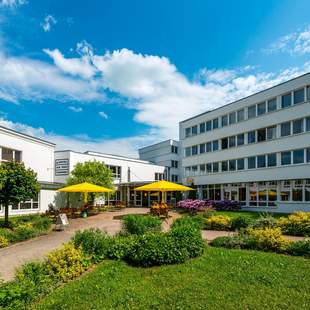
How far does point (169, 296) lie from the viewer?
656 centimetres

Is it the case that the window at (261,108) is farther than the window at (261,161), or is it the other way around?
the window at (261,108)

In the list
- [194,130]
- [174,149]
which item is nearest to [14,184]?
[194,130]

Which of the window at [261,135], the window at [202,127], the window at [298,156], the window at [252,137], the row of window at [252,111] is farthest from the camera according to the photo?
the window at [202,127]

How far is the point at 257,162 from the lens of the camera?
32.0 metres

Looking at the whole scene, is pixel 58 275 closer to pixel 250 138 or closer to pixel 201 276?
pixel 201 276

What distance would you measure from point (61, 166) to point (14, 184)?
1900 cm

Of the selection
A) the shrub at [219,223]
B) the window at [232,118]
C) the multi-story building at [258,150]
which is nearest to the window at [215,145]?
the multi-story building at [258,150]

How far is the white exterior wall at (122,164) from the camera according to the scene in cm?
3522

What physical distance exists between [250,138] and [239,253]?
24.6 m

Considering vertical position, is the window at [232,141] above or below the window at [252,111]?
below

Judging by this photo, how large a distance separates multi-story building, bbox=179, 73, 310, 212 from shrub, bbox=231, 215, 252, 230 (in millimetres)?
14344

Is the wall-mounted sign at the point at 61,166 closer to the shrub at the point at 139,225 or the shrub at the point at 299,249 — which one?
the shrub at the point at 139,225

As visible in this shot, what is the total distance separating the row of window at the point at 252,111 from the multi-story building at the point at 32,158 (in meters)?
18.9

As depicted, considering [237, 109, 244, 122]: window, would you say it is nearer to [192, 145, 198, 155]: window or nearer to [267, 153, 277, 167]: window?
[267, 153, 277, 167]: window
